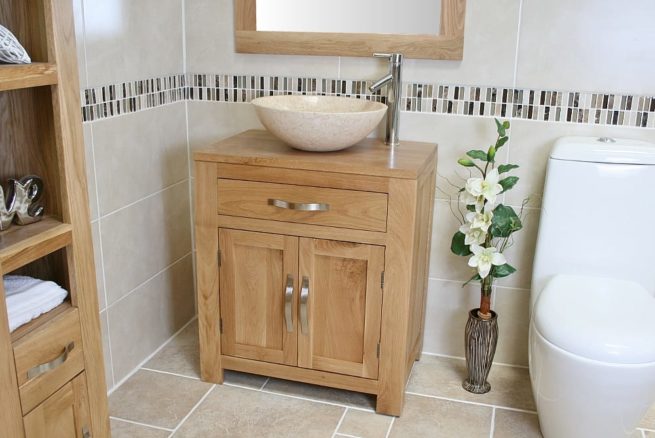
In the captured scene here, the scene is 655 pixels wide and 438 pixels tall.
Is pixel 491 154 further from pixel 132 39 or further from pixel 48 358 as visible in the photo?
pixel 48 358

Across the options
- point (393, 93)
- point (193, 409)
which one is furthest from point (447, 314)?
point (193, 409)

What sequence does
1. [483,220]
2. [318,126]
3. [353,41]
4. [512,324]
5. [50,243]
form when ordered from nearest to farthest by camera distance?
[50,243] → [318,126] → [483,220] → [353,41] → [512,324]

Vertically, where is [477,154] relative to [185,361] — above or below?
above

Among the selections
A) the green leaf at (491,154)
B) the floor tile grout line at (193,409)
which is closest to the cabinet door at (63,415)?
the floor tile grout line at (193,409)

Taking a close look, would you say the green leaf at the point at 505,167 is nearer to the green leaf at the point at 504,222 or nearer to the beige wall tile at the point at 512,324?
the green leaf at the point at 504,222

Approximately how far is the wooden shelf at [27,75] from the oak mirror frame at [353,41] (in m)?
1.13

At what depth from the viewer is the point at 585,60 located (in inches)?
84.0

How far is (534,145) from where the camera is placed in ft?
7.38

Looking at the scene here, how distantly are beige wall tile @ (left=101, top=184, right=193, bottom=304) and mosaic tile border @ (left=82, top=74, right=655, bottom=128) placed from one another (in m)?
0.34

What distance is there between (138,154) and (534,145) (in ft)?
4.37

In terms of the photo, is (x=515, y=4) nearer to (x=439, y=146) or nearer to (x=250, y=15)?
(x=439, y=146)

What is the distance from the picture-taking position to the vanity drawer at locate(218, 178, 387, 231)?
1.94m

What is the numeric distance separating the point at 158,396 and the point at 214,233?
0.58 metres

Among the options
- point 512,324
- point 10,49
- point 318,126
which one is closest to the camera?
point 10,49
